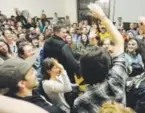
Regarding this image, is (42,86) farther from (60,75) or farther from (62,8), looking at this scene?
(62,8)

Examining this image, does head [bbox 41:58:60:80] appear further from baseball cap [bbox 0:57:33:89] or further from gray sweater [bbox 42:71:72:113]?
baseball cap [bbox 0:57:33:89]

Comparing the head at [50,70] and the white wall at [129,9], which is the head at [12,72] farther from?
the white wall at [129,9]

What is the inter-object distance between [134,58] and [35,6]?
8.71 m

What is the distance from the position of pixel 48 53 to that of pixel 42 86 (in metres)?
0.68

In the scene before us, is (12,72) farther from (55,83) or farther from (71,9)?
(71,9)

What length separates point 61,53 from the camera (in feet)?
9.87

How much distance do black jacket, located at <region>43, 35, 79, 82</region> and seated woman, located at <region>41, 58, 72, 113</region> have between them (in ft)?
1.58

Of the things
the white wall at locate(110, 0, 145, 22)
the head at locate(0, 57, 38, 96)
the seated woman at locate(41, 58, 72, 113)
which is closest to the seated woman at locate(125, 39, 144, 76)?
the seated woman at locate(41, 58, 72, 113)

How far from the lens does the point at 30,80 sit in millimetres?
1640

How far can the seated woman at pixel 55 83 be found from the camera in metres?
2.38

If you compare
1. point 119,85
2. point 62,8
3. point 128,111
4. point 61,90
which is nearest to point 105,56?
point 119,85

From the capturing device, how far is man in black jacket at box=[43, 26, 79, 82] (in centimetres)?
301

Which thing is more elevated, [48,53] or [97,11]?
[97,11]

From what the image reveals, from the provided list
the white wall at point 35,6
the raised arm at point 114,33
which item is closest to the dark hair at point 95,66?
the raised arm at point 114,33
